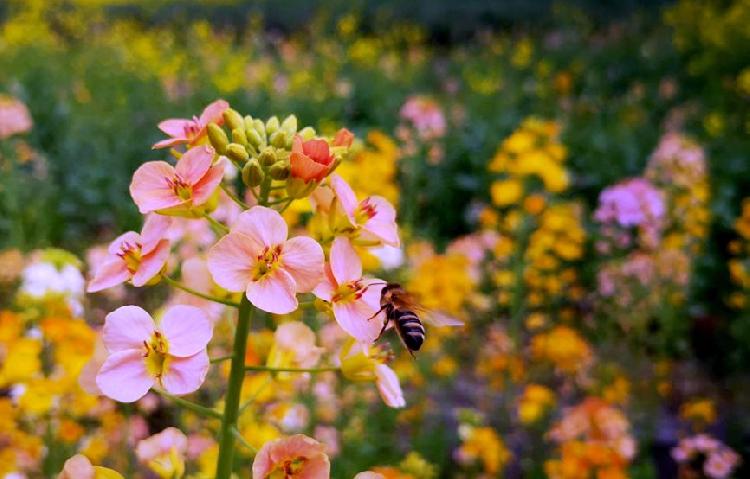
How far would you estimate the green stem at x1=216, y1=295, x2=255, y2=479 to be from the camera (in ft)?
3.39

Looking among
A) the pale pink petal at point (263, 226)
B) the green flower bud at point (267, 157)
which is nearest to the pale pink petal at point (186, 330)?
the pale pink petal at point (263, 226)

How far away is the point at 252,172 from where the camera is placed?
101cm

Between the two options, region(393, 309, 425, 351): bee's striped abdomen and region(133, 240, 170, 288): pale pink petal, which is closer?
region(133, 240, 170, 288): pale pink petal

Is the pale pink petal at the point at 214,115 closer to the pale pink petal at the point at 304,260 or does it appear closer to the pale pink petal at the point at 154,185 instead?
the pale pink petal at the point at 154,185

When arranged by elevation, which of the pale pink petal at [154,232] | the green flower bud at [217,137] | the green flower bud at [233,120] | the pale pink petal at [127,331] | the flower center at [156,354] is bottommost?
the flower center at [156,354]

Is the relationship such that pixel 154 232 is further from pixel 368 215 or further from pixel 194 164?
pixel 368 215

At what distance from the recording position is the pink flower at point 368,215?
1.05 metres

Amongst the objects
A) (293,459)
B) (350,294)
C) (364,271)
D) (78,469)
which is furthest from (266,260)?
(364,271)

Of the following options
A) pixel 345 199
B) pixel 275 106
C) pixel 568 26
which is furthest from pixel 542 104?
pixel 345 199

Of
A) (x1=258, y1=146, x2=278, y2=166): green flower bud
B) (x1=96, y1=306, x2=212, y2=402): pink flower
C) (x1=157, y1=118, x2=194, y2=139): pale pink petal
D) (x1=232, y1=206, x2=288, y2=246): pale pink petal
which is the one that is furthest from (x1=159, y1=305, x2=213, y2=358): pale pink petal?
(x1=157, y1=118, x2=194, y2=139): pale pink petal

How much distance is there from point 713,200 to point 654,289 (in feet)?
6.44

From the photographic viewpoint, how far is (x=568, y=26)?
43.7 ft

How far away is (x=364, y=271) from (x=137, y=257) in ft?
5.12

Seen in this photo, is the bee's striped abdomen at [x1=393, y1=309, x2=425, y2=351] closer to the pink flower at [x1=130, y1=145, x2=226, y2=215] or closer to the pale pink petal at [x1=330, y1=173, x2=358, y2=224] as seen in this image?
the pale pink petal at [x1=330, y1=173, x2=358, y2=224]
